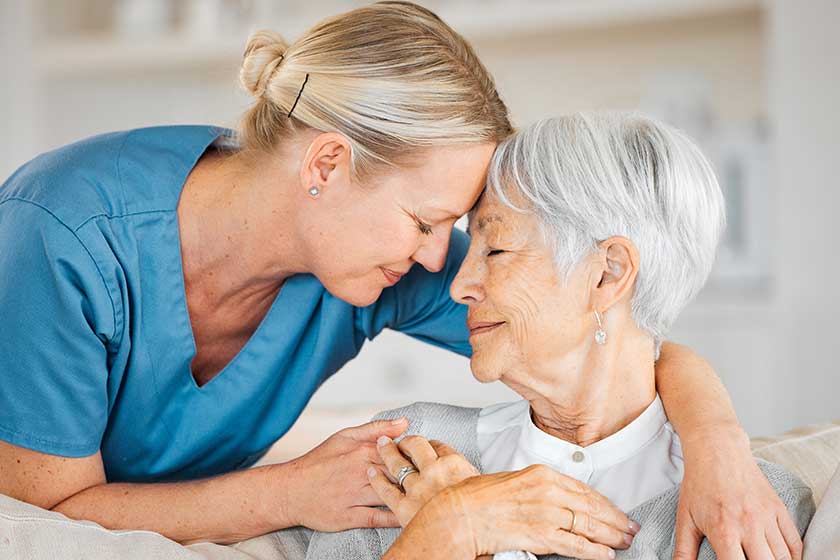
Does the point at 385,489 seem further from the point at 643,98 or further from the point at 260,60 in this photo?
the point at 643,98

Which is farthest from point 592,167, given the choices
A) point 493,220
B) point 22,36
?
point 22,36

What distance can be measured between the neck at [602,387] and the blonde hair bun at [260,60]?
60 cm

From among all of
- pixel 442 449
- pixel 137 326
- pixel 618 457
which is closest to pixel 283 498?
pixel 442 449

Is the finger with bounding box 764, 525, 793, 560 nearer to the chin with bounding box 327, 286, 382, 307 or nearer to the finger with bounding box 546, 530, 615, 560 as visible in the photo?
the finger with bounding box 546, 530, 615, 560

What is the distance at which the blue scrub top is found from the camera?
56.5 inches

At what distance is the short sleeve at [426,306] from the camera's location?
182cm

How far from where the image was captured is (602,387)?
1443 millimetres

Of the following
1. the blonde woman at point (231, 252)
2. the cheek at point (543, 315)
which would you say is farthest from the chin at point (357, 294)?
the cheek at point (543, 315)

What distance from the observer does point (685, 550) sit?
122 cm

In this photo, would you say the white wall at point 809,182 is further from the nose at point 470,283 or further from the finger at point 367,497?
the finger at point 367,497

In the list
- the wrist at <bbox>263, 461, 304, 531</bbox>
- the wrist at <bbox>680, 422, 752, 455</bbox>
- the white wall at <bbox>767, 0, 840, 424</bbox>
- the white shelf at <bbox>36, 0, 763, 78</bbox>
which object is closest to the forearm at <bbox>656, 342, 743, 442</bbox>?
the wrist at <bbox>680, 422, 752, 455</bbox>

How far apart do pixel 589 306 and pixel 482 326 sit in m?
0.16

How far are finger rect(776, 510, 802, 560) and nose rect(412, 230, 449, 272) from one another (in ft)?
1.99

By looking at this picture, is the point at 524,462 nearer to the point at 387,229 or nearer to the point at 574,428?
the point at 574,428
